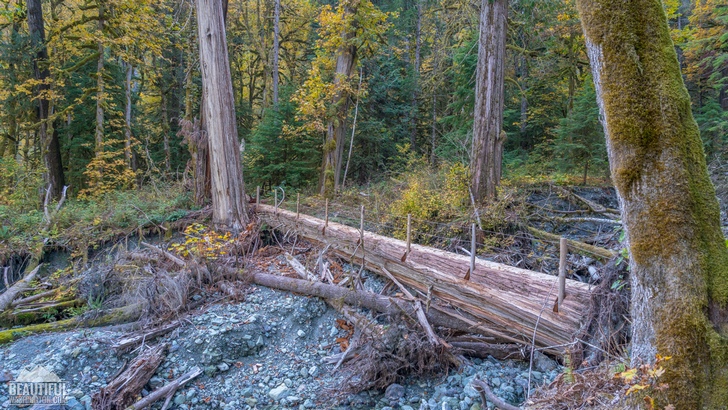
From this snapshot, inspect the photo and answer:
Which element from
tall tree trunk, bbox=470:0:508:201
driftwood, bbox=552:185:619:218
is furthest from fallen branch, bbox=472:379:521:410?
driftwood, bbox=552:185:619:218

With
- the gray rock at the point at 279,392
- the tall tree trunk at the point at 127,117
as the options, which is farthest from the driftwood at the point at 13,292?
the tall tree trunk at the point at 127,117

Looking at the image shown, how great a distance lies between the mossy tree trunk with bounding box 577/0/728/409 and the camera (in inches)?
86.4

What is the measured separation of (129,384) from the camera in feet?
14.3

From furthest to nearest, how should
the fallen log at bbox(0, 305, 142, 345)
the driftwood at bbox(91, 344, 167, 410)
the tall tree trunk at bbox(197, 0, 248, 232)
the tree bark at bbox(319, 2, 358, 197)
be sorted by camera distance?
the tree bark at bbox(319, 2, 358, 197), the tall tree trunk at bbox(197, 0, 248, 232), the fallen log at bbox(0, 305, 142, 345), the driftwood at bbox(91, 344, 167, 410)

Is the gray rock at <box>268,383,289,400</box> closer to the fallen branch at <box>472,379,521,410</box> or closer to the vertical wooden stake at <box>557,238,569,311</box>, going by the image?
the fallen branch at <box>472,379,521,410</box>

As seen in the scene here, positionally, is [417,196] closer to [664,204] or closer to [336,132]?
[336,132]

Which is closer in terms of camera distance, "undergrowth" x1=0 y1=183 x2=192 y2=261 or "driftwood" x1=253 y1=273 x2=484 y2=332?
"driftwood" x1=253 y1=273 x2=484 y2=332

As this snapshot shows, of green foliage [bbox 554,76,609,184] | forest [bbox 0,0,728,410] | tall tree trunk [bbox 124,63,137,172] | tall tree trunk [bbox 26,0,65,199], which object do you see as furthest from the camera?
A: tall tree trunk [bbox 124,63,137,172]

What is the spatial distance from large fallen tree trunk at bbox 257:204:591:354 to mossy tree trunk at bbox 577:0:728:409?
1.58 metres

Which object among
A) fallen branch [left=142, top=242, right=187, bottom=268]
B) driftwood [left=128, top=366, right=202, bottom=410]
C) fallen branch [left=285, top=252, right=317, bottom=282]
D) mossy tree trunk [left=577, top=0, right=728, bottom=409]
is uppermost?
mossy tree trunk [left=577, top=0, right=728, bottom=409]

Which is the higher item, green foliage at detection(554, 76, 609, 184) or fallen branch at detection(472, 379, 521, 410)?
green foliage at detection(554, 76, 609, 184)


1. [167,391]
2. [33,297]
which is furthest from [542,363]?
[33,297]

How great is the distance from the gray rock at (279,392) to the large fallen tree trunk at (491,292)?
7.68ft

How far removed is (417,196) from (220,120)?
5.60 meters
